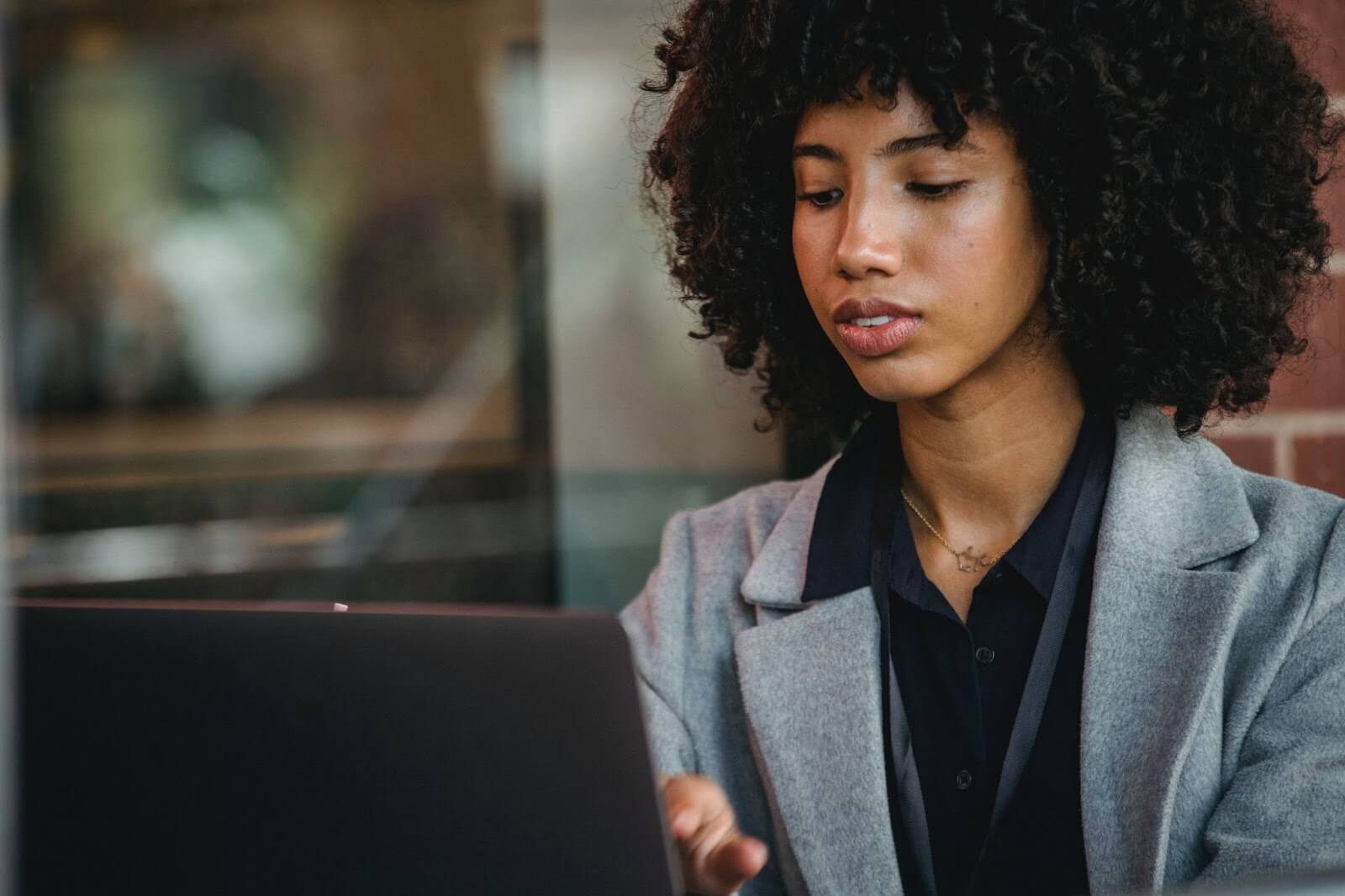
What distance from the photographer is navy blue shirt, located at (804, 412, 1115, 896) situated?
1212mm

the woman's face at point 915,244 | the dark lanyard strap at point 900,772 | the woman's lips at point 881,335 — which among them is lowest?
the dark lanyard strap at point 900,772

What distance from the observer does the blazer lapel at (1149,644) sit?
1139mm

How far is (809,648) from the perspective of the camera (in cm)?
135

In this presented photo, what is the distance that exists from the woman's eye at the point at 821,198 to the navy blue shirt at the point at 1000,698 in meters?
0.34

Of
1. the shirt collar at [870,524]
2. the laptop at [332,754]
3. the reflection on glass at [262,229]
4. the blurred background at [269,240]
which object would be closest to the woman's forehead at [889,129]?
the shirt collar at [870,524]

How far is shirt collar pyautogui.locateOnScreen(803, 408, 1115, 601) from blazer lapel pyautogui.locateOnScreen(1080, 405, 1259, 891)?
6cm

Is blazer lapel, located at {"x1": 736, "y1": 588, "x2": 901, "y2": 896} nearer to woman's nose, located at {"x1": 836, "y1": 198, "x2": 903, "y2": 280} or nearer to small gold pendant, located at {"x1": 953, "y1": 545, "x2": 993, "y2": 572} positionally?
small gold pendant, located at {"x1": 953, "y1": 545, "x2": 993, "y2": 572}

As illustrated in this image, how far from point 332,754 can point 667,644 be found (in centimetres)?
71

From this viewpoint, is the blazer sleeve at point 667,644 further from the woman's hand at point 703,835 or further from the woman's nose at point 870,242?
the woman's nose at point 870,242

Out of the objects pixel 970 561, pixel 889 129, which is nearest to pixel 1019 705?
pixel 970 561

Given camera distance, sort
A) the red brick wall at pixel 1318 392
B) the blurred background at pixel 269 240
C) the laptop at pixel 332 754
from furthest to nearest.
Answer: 1. the blurred background at pixel 269 240
2. the red brick wall at pixel 1318 392
3. the laptop at pixel 332 754

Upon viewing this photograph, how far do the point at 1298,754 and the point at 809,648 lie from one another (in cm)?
45

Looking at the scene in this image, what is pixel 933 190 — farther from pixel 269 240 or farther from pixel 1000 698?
pixel 269 240

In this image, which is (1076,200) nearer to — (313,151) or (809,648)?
(809,648)
